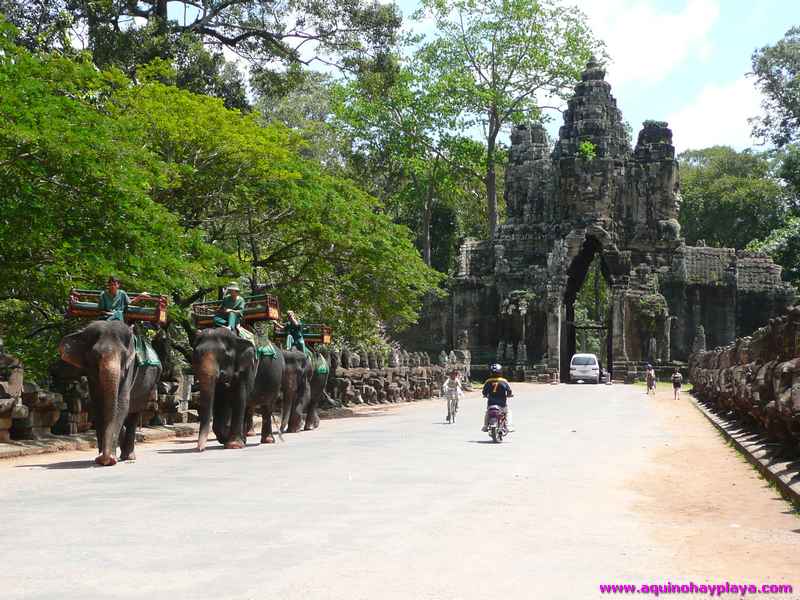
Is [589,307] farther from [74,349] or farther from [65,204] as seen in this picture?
[74,349]

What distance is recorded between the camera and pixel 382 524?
8062 millimetres

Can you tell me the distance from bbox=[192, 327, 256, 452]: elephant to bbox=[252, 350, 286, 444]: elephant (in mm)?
580

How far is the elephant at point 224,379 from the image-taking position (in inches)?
587

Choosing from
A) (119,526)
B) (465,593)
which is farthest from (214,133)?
(465,593)

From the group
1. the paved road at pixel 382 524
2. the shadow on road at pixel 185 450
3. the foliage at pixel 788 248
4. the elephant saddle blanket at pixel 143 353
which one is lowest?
the shadow on road at pixel 185 450

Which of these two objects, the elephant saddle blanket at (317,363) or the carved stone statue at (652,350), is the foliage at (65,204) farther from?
the carved stone statue at (652,350)

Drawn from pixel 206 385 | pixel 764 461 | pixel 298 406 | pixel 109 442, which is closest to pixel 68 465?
pixel 109 442

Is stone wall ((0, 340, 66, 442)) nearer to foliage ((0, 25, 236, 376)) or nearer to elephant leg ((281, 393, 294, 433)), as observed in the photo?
foliage ((0, 25, 236, 376))

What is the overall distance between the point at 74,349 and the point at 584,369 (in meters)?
40.6

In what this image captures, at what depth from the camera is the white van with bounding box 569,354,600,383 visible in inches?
2004

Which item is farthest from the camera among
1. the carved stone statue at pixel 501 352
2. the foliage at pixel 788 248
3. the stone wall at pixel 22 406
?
the carved stone statue at pixel 501 352

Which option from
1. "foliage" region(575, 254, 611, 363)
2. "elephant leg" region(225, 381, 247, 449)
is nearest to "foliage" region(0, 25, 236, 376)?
"elephant leg" region(225, 381, 247, 449)

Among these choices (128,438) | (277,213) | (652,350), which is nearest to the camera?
(128,438)

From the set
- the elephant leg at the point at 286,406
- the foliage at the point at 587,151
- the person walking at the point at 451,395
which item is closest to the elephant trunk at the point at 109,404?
the elephant leg at the point at 286,406
